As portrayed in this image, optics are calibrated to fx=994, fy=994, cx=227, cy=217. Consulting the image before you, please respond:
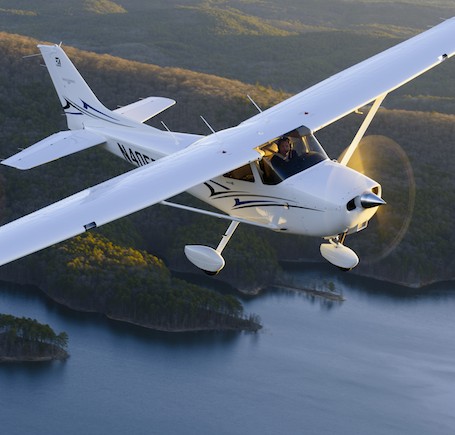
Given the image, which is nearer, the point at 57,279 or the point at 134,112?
the point at 134,112

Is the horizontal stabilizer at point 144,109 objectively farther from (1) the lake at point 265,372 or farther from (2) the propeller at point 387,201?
(2) the propeller at point 387,201

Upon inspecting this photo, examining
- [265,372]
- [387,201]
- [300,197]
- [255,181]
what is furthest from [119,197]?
[387,201]

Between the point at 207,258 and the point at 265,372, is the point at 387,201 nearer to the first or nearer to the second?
the point at 265,372

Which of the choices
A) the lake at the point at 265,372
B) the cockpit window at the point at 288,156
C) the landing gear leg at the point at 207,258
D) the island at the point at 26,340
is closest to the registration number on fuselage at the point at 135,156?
the landing gear leg at the point at 207,258

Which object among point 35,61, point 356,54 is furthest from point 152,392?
point 356,54

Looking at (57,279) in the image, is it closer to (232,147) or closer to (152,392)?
(152,392)

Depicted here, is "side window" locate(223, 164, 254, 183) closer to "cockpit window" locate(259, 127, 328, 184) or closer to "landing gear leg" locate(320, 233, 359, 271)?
"cockpit window" locate(259, 127, 328, 184)
